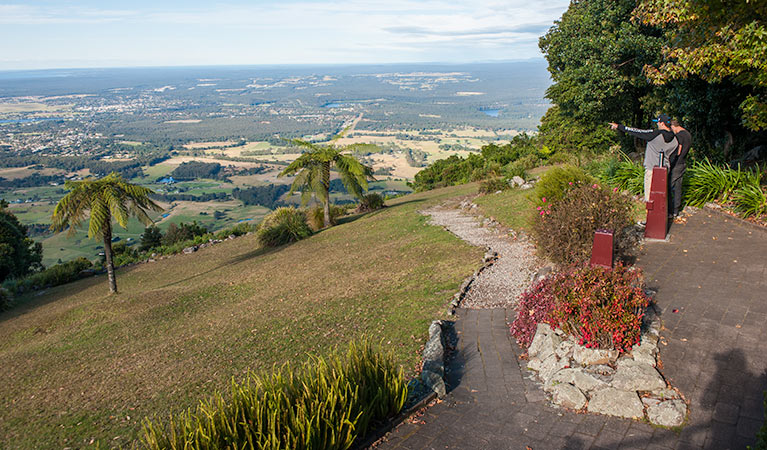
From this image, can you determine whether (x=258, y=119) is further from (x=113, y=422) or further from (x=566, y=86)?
(x=113, y=422)

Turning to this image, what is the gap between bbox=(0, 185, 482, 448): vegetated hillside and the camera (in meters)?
5.89

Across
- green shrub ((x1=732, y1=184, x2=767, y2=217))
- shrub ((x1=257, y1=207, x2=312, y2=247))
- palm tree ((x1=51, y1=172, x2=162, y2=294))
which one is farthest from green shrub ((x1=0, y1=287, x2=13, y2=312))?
green shrub ((x1=732, y1=184, x2=767, y2=217))

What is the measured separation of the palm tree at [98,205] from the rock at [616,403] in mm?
10639

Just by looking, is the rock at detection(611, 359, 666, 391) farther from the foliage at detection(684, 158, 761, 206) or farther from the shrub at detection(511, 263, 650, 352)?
the foliage at detection(684, 158, 761, 206)

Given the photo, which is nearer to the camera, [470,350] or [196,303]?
[470,350]

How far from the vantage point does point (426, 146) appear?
319ft

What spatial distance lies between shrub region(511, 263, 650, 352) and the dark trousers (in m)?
4.65

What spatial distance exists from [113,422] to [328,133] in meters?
107

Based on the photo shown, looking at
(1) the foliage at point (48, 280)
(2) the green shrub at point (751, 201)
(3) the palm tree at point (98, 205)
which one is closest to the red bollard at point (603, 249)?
(2) the green shrub at point (751, 201)

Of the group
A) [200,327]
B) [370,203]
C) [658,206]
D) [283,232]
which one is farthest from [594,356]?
[370,203]

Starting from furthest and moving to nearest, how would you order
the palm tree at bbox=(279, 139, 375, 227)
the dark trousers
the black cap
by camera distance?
the palm tree at bbox=(279, 139, 375, 227)
the dark trousers
the black cap

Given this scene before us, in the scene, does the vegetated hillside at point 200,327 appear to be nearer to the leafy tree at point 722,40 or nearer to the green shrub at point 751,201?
the green shrub at point 751,201

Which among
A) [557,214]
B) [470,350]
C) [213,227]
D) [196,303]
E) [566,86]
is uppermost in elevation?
[566,86]

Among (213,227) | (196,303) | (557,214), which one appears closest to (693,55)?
(557,214)
